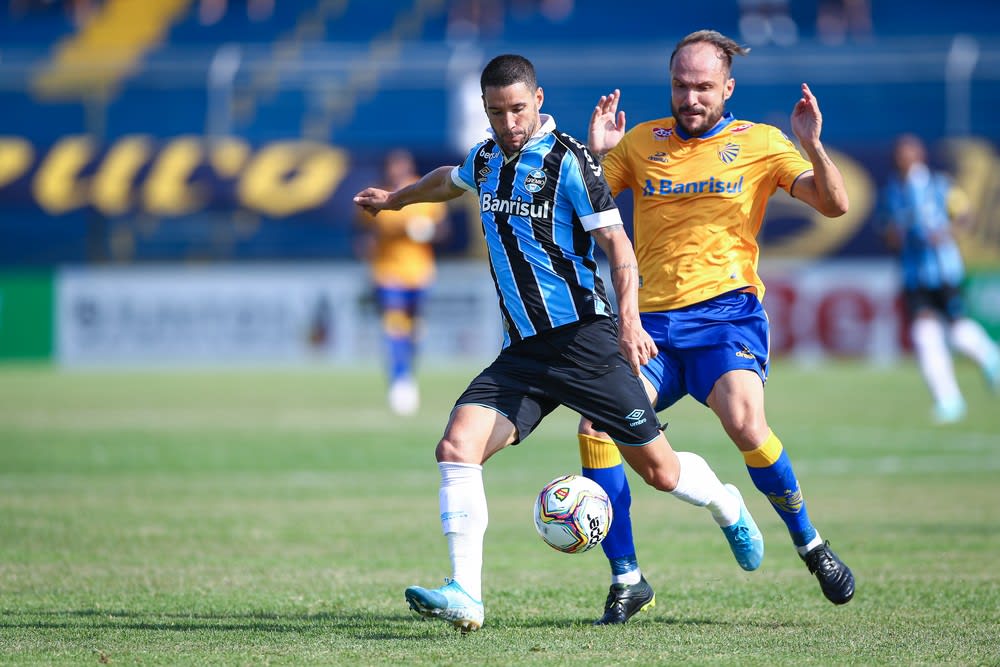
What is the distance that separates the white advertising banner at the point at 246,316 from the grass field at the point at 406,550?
8897 mm

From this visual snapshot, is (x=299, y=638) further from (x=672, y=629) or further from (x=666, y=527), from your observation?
(x=666, y=527)

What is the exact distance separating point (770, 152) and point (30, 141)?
76.9ft

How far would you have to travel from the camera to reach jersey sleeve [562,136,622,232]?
18.4ft

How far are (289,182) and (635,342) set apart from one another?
21.3 meters

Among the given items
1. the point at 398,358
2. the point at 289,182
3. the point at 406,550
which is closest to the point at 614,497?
the point at 406,550

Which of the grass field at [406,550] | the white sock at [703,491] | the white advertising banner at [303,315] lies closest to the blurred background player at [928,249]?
the grass field at [406,550]

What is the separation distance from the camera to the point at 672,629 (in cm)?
591

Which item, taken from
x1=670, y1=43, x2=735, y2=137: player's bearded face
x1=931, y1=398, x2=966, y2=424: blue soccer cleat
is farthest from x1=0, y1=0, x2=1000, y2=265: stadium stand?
x1=670, y1=43, x2=735, y2=137: player's bearded face

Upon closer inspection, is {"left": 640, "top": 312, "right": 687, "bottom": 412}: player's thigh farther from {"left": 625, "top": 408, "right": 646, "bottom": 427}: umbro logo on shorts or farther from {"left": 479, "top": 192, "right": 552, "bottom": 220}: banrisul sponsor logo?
{"left": 479, "top": 192, "right": 552, "bottom": 220}: banrisul sponsor logo

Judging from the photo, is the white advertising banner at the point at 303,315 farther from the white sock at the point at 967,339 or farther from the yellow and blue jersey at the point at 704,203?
the yellow and blue jersey at the point at 704,203

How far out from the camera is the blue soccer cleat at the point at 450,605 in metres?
5.39

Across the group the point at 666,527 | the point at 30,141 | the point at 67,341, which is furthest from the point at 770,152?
the point at 30,141

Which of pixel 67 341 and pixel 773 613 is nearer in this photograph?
pixel 773 613

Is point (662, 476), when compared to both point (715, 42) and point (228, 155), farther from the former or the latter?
point (228, 155)
